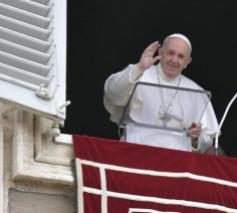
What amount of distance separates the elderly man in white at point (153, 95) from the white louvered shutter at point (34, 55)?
493 millimetres

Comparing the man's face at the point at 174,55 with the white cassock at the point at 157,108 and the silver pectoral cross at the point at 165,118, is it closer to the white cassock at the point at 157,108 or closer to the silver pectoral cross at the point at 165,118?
the white cassock at the point at 157,108

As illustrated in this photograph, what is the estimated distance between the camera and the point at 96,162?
9.46m

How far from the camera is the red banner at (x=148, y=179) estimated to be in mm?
9406

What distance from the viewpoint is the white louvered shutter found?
9328mm

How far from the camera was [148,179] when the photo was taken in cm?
953

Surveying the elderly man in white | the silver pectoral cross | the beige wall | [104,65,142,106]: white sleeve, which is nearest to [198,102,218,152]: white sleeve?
the elderly man in white

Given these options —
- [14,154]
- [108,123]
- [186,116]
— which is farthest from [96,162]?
[108,123]

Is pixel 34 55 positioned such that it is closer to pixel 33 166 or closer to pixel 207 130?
pixel 33 166

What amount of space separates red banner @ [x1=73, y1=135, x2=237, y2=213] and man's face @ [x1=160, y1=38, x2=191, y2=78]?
3.03ft

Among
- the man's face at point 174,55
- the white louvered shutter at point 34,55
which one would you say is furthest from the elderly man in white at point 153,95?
the white louvered shutter at point 34,55

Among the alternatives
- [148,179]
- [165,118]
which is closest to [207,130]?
[165,118]

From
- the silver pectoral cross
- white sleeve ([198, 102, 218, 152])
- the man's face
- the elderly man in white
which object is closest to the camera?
the elderly man in white

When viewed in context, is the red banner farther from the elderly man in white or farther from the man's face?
the man's face

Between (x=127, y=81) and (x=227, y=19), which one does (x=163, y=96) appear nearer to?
(x=127, y=81)
